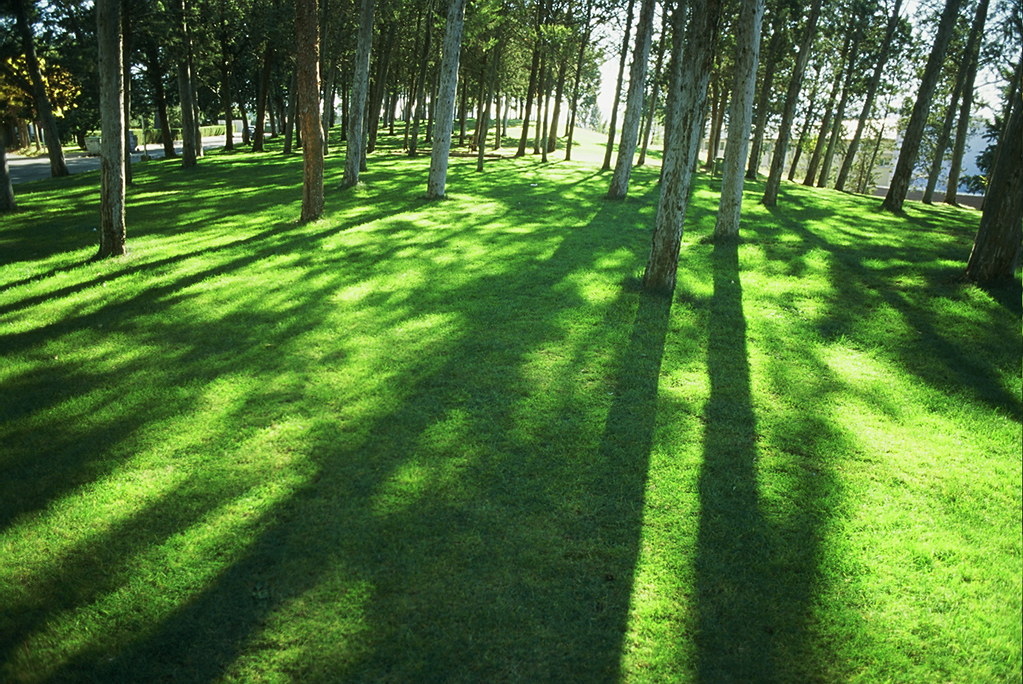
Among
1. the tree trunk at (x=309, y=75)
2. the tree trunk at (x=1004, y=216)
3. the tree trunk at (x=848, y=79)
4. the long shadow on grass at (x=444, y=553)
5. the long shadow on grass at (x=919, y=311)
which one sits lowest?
the long shadow on grass at (x=444, y=553)

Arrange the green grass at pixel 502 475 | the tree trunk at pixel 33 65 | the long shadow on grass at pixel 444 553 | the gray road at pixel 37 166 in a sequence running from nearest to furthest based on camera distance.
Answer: the long shadow on grass at pixel 444 553, the green grass at pixel 502 475, the tree trunk at pixel 33 65, the gray road at pixel 37 166

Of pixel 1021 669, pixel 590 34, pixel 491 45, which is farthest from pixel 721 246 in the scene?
pixel 590 34

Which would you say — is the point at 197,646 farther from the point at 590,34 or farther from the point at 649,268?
the point at 590,34

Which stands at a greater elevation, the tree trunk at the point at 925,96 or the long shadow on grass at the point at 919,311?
the tree trunk at the point at 925,96

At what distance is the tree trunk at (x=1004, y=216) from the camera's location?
342 inches

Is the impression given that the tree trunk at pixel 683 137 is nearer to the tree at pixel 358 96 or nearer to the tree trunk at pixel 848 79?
the tree at pixel 358 96

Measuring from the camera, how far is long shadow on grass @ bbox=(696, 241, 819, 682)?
133 inches

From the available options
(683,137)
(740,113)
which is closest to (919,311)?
(683,137)

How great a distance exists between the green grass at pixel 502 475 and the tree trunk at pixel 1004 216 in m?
0.44

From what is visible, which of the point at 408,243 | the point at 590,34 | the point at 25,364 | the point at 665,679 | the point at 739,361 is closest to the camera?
the point at 665,679

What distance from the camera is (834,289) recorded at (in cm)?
980

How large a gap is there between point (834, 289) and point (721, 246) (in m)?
3.18

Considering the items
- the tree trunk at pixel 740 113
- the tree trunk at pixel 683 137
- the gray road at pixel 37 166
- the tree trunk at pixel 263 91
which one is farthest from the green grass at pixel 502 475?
the tree trunk at pixel 263 91

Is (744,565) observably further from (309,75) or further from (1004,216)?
(309,75)
